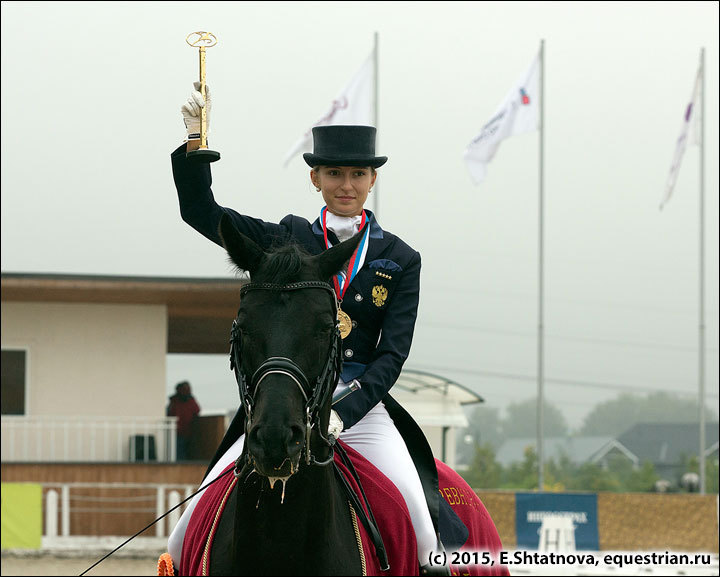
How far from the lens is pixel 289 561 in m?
4.11

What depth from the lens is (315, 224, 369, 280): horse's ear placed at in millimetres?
4227

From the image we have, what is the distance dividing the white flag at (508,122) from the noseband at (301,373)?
77.6 ft

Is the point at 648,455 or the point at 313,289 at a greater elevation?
the point at 313,289

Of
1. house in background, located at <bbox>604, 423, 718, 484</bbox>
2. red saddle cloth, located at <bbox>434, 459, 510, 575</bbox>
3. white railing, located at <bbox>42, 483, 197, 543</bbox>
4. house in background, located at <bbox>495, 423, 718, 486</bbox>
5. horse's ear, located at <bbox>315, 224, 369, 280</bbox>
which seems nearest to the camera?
horse's ear, located at <bbox>315, 224, 369, 280</bbox>

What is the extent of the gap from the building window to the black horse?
19.5m

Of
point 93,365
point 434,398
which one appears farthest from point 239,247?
point 434,398

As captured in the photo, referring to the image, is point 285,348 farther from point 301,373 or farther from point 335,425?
point 335,425

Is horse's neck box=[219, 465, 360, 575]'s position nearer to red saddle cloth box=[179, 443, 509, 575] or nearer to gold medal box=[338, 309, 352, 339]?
red saddle cloth box=[179, 443, 509, 575]

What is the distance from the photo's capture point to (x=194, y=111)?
446 centimetres

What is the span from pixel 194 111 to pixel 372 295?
1184 mm

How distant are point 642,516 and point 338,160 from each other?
17397 millimetres

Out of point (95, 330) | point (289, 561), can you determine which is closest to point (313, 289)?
point (289, 561)

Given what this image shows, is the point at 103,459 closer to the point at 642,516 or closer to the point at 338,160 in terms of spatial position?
the point at 642,516

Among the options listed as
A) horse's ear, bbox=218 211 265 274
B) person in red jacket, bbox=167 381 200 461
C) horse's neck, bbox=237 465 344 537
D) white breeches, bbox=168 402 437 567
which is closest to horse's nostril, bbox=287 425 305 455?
horse's neck, bbox=237 465 344 537
